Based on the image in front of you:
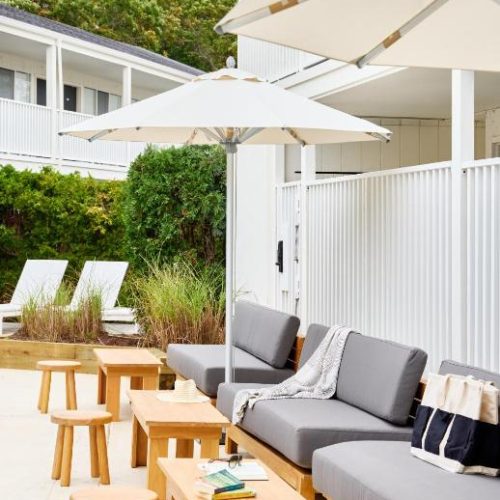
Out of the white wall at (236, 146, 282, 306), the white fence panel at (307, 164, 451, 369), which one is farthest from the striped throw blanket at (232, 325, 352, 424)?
the white wall at (236, 146, 282, 306)

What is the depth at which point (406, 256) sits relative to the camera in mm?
9195

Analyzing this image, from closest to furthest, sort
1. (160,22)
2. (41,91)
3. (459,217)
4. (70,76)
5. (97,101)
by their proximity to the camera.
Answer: (459,217) → (41,91) → (70,76) → (97,101) → (160,22)

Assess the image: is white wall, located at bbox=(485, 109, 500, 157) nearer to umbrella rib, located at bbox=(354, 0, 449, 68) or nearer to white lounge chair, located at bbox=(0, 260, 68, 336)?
white lounge chair, located at bbox=(0, 260, 68, 336)

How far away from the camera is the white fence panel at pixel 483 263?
7.63m

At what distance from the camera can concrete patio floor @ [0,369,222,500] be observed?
678cm

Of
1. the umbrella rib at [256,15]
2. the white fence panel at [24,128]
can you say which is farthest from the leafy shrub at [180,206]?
the umbrella rib at [256,15]

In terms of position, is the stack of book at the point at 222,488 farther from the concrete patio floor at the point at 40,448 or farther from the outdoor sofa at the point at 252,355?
the outdoor sofa at the point at 252,355

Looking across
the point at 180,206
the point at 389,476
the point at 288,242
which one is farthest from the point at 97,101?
the point at 389,476

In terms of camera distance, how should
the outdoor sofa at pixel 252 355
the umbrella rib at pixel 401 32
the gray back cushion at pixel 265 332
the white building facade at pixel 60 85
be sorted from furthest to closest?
the white building facade at pixel 60 85, the gray back cushion at pixel 265 332, the outdoor sofa at pixel 252 355, the umbrella rib at pixel 401 32

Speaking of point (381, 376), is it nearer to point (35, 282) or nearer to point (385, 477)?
point (385, 477)

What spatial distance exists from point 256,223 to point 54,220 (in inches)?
258

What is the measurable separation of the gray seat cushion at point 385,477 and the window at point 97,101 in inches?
863

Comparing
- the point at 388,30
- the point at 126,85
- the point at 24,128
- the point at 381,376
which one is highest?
the point at 126,85

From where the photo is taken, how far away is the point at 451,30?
4.93 m
